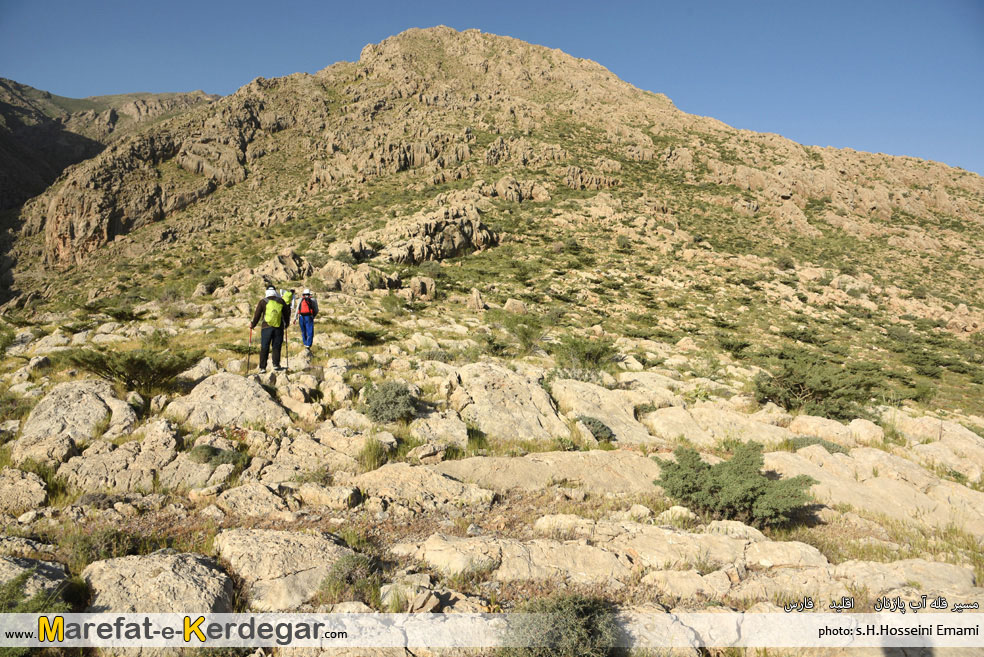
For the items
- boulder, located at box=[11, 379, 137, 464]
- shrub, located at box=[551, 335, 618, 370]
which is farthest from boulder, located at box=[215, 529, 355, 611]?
shrub, located at box=[551, 335, 618, 370]

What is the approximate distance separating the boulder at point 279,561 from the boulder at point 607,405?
5.31 metres

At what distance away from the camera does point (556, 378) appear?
9484 millimetres

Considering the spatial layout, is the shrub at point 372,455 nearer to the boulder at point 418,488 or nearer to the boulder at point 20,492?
the boulder at point 418,488

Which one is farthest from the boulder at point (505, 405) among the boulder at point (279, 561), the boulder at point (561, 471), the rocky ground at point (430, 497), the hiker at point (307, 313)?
the hiker at point (307, 313)

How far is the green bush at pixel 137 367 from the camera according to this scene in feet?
20.7

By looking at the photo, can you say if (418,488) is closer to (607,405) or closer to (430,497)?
(430,497)

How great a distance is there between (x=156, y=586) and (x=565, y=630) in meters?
3.01

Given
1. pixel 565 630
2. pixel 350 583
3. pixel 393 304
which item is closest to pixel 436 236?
pixel 393 304

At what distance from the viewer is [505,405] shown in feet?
24.9

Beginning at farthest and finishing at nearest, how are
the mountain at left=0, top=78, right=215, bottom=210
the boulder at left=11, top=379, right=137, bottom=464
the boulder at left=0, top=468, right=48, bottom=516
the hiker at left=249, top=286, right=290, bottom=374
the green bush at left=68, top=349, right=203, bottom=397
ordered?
1. the mountain at left=0, top=78, right=215, bottom=210
2. the hiker at left=249, top=286, right=290, bottom=374
3. the green bush at left=68, top=349, right=203, bottom=397
4. the boulder at left=11, top=379, right=137, bottom=464
5. the boulder at left=0, top=468, right=48, bottom=516

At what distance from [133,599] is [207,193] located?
200 ft

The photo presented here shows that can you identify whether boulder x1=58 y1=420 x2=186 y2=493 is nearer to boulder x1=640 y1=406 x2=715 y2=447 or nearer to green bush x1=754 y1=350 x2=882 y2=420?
boulder x1=640 y1=406 x2=715 y2=447

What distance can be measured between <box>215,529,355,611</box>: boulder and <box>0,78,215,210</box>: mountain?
86837 mm

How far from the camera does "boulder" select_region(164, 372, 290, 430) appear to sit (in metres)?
5.99
